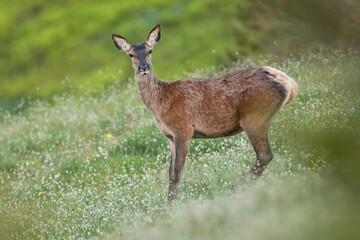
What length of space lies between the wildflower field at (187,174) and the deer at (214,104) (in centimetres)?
32

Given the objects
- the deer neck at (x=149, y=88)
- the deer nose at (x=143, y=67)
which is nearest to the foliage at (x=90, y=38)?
the deer neck at (x=149, y=88)

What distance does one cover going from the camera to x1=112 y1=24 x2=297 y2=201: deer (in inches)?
265

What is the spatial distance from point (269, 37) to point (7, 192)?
25.0 ft

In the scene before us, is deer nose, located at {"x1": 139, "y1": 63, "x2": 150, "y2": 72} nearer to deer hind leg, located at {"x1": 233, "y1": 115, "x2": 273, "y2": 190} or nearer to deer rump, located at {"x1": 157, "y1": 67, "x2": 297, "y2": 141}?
deer rump, located at {"x1": 157, "y1": 67, "x2": 297, "y2": 141}

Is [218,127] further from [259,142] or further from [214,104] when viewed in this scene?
[259,142]

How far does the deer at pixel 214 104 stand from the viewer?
6.74 m

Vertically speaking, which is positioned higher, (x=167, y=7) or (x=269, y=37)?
(x=269, y=37)

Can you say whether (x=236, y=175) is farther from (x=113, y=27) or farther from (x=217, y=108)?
(x=113, y=27)

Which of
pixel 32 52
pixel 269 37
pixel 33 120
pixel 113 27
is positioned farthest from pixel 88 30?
pixel 269 37

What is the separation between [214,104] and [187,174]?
118cm

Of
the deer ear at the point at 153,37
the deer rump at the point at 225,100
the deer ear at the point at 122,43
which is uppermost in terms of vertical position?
the deer ear at the point at 122,43

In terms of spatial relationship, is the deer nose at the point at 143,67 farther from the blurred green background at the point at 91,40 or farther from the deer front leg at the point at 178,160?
the blurred green background at the point at 91,40

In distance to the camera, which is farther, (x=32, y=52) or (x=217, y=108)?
(x=32, y=52)

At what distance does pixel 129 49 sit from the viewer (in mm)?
7457
